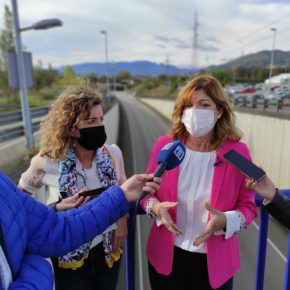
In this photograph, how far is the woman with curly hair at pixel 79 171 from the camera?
200 cm

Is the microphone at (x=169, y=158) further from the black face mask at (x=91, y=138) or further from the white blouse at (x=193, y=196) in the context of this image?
the black face mask at (x=91, y=138)

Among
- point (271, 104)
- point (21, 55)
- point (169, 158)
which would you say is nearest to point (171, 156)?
point (169, 158)

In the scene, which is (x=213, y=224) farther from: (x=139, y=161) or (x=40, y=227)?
(x=139, y=161)

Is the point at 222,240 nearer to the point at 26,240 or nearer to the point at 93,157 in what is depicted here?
the point at 93,157

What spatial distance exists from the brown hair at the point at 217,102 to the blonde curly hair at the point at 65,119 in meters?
0.58

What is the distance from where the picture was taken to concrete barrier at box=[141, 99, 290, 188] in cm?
1285

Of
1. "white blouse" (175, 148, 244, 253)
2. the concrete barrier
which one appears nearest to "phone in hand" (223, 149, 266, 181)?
"white blouse" (175, 148, 244, 253)

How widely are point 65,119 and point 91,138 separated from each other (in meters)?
0.20

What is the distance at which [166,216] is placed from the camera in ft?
5.98

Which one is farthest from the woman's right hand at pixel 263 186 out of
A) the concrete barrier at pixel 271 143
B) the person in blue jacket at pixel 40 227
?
the concrete barrier at pixel 271 143

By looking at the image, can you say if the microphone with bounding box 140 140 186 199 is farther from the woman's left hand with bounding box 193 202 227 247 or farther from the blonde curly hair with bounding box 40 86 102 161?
the blonde curly hair with bounding box 40 86 102 161

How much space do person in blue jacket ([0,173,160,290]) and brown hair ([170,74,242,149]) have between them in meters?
0.72

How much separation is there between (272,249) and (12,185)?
781 cm

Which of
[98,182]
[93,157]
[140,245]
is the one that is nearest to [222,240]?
[98,182]
